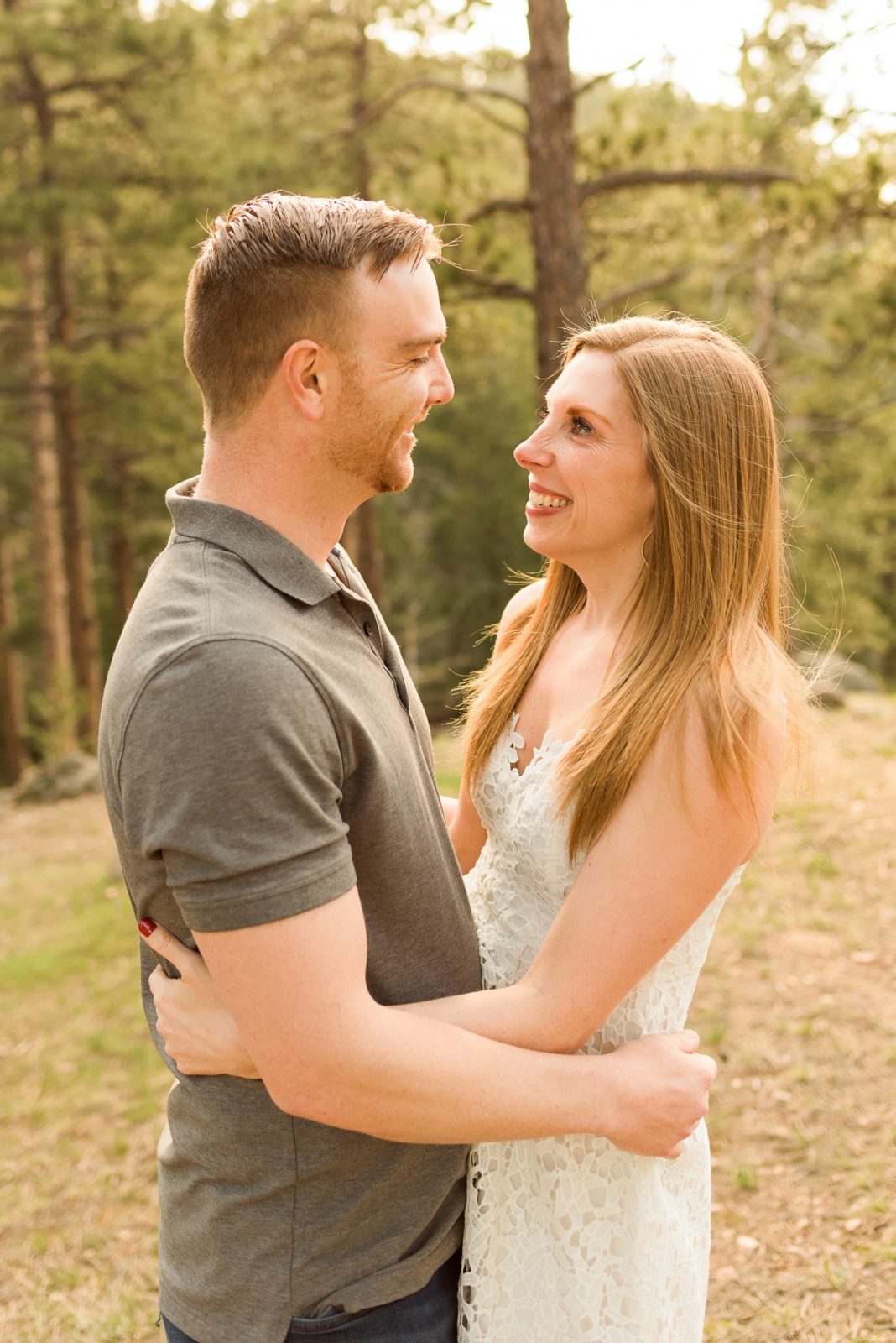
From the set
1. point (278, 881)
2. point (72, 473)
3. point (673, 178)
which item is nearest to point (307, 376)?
point (278, 881)

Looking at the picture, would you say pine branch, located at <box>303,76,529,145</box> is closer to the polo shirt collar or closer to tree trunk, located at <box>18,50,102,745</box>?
the polo shirt collar

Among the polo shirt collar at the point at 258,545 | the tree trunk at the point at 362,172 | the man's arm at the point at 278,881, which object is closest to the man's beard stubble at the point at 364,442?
the polo shirt collar at the point at 258,545

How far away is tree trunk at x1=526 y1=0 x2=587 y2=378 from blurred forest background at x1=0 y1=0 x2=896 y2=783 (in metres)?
0.02

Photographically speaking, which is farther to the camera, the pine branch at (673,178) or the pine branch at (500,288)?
the pine branch at (500,288)

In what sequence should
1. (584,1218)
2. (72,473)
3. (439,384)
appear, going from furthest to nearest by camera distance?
(72,473) → (584,1218) → (439,384)

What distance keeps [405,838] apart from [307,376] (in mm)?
675

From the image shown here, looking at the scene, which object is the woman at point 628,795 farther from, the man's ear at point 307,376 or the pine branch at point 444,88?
the pine branch at point 444,88

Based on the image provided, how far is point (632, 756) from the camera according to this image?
69.1 inches

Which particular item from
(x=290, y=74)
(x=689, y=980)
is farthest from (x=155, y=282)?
(x=689, y=980)

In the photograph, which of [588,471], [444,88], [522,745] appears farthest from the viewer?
[444,88]

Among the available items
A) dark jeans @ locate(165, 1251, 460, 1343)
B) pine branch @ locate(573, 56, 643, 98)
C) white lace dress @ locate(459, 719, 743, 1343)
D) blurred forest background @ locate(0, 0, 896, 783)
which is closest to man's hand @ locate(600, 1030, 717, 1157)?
white lace dress @ locate(459, 719, 743, 1343)

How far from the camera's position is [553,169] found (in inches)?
245

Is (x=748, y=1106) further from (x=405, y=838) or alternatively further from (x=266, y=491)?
(x=266, y=491)

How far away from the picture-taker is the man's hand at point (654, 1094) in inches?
64.7
